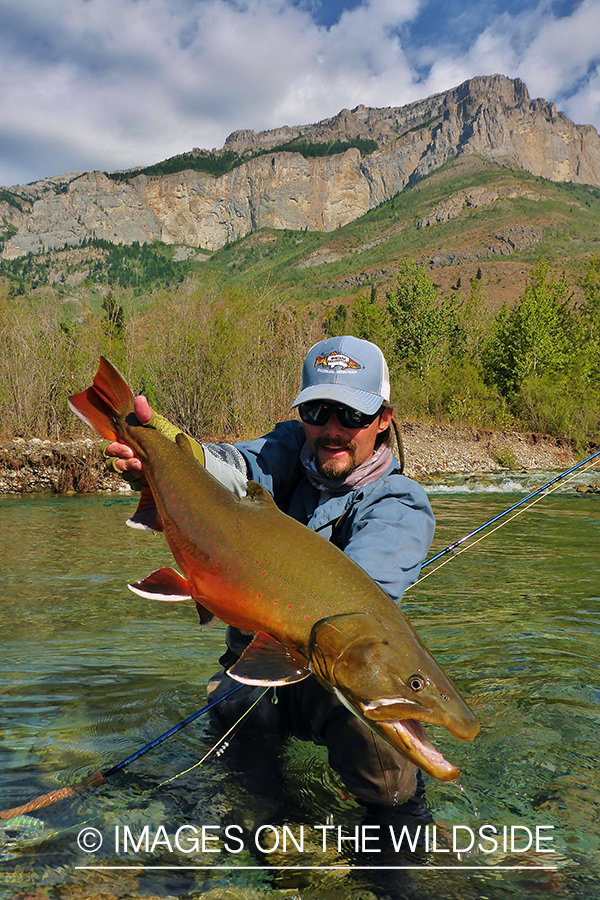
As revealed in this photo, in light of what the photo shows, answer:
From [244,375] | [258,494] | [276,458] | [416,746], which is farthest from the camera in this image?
A: [244,375]

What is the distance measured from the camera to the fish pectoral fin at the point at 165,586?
2262mm

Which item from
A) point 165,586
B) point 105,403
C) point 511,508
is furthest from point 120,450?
A: point 511,508

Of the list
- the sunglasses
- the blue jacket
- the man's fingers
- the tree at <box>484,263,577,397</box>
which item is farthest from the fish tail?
the tree at <box>484,263,577,397</box>

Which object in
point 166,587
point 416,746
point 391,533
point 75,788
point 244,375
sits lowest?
point 75,788

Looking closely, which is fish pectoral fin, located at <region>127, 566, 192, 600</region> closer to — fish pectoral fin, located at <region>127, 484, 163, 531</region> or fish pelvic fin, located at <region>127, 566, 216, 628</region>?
fish pelvic fin, located at <region>127, 566, 216, 628</region>

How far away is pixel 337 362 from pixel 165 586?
131 centimetres

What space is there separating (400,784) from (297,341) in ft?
72.5

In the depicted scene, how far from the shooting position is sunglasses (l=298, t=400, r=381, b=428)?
293 centimetres

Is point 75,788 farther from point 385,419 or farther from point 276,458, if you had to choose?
point 385,419

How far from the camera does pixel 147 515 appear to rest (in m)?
2.66

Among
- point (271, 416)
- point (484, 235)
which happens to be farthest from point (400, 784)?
point (484, 235)

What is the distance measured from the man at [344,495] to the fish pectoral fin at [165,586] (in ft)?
1.77

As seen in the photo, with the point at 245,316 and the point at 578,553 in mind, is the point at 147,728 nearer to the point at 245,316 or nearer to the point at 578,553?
the point at 578,553

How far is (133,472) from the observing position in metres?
2.70
